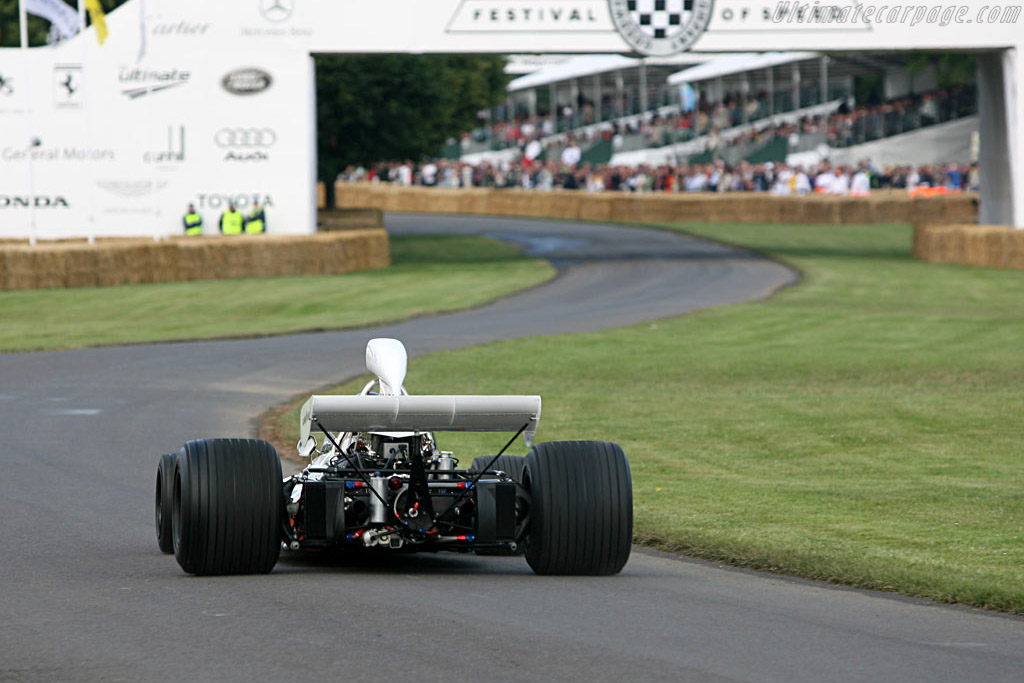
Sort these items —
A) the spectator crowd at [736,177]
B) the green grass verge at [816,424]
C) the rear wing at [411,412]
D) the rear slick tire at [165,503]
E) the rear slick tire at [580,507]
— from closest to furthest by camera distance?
the rear wing at [411,412] → the rear slick tire at [580,507] → the rear slick tire at [165,503] → the green grass verge at [816,424] → the spectator crowd at [736,177]

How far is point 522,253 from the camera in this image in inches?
1583

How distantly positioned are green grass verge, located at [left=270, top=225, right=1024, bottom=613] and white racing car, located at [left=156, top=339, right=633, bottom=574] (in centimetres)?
125

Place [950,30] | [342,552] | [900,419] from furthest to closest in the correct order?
[950,30]
[900,419]
[342,552]

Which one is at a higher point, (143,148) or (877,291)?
(143,148)

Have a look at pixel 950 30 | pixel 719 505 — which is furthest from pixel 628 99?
pixel 719 505

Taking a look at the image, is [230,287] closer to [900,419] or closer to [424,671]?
[900,419]

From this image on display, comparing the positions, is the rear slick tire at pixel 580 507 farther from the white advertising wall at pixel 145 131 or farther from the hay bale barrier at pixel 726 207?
the hay bale barrier at pixel 726 207

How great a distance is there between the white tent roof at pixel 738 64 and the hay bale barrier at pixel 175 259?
106 ft

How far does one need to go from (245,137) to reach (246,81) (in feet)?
3.83

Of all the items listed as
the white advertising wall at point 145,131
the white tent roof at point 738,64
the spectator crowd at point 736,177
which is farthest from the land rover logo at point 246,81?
the white tent roof at point 738,64

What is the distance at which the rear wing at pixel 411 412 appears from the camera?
7.36m

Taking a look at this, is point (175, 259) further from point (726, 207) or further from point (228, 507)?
point (726, 207)

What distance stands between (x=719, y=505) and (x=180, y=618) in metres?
4.45

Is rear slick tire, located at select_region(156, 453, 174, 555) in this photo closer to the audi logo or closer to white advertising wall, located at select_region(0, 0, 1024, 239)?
white advertising wall, located at select_region(0, 0, 1024, 239)
